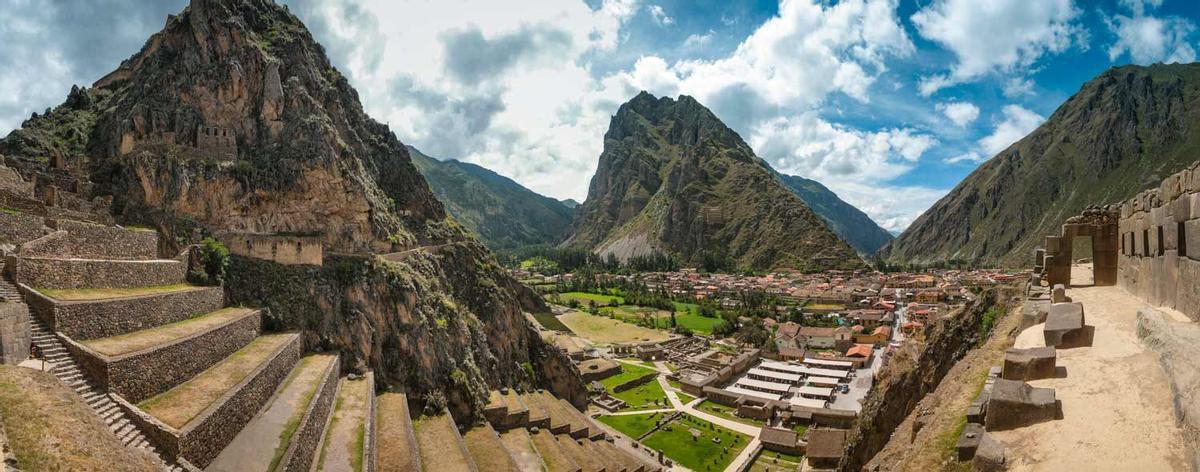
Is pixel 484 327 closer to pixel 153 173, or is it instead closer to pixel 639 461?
pixel 639 461

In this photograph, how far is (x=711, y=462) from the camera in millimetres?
37375

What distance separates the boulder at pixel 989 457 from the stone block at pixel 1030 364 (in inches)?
94.4

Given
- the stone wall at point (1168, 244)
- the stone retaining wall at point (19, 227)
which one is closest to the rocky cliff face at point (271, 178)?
the stone retaining wall at point (19, 227)

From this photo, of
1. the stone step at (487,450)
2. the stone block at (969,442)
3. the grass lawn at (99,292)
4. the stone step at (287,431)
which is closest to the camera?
the stone block at (969,442)

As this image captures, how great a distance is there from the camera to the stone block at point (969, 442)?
24.7 feet

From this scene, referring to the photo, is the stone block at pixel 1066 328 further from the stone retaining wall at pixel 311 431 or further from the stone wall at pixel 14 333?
the stone wall at pixel 14 333

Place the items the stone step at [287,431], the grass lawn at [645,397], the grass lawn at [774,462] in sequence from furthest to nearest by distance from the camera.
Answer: the grass lawn at [645,397]
the grass lawn at [774,462]
the stone step at [287,431]

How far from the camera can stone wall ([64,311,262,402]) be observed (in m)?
13.6

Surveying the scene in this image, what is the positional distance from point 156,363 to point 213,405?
201 centimetres

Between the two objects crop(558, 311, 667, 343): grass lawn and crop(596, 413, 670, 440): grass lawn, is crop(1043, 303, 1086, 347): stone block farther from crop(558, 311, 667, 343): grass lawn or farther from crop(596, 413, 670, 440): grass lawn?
crop(558, 311, 667, 343): grass lawn

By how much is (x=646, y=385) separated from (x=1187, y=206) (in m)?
51.0

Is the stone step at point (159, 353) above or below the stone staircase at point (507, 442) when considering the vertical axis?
above

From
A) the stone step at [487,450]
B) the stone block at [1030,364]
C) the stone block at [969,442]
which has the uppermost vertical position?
the stone block at [1030,364]

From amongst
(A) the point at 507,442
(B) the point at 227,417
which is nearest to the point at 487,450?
(A) the point at 507,442
